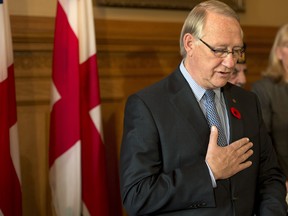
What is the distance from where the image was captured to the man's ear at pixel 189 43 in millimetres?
2098

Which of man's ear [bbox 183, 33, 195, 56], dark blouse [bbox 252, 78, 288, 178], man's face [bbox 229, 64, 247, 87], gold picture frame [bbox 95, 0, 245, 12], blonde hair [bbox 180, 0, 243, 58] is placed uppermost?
blonde hair [bbox 180, 0, 243, 58]

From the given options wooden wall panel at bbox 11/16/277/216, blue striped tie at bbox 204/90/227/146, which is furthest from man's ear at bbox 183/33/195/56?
wooden wall panel at bbox 11/16/277/216

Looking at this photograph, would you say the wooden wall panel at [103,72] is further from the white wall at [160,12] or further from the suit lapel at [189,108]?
the suit lapel at [189,108]

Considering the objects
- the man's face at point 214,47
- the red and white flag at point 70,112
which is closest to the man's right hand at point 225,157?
the man's face at point 214,47

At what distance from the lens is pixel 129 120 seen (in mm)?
2033

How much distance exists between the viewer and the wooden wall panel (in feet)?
10.3

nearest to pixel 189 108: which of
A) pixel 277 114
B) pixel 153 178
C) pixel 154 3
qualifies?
pixel 153 178

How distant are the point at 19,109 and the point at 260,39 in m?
2.22

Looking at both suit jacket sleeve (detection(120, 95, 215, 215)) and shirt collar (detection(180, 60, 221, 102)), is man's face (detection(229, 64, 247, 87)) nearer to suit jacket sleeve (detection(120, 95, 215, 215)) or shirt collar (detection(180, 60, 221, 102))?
shirt collar (detection(180, 60, 221, 102))

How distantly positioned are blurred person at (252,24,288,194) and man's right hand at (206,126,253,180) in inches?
55.1

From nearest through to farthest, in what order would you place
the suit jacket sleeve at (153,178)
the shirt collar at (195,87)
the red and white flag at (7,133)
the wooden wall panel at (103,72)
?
the suit jacket sleeve at (153,178) → the shirt collar at (195,87) → the red and white flag at (7,133) → the wooden wall panel at (103,72)

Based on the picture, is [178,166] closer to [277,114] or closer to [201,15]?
[201,15]

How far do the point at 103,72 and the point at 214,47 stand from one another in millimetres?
1566

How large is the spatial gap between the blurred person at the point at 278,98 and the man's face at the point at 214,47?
136 cm
